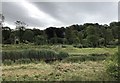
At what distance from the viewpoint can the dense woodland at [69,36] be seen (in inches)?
1802

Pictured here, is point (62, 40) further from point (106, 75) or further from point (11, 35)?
point (106, 75)

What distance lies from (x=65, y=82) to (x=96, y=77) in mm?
1862

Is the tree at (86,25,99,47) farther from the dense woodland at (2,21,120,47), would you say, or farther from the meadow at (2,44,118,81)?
the meadow at (2,44,118,81)

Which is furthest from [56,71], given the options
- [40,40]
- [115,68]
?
[40,40]

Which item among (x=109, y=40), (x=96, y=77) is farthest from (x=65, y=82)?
(x=109, y=40)

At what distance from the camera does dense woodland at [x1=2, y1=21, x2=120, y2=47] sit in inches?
1802

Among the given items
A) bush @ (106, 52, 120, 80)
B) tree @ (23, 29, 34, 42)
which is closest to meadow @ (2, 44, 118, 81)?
bush @ (106, 52, 120, 80)

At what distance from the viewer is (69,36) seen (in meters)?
50.3

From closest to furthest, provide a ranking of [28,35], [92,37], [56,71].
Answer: [56,71] → [92,37] → [28,35]

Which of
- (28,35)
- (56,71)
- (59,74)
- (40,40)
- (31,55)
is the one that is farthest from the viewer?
(28,35)

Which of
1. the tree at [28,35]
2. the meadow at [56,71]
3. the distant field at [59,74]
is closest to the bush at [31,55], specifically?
the meadow at [56,71]

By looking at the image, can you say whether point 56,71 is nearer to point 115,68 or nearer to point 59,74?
point 59,74

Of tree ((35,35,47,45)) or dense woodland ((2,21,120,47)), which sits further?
tree ((35,35,47,45))

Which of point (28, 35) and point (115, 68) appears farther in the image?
point (28, 35)
